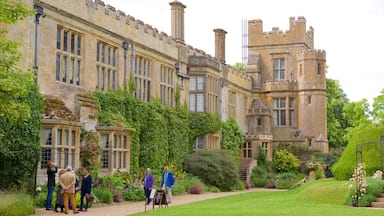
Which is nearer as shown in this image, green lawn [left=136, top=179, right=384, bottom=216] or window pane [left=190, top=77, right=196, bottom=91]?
green lawn [left=136, top=179, right=384, bottom=216]

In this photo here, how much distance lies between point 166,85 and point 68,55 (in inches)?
351

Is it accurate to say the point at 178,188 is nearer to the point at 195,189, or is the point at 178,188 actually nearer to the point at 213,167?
the point at 195,189

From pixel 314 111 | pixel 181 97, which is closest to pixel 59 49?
pixel 181 97

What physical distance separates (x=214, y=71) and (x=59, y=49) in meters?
13.6

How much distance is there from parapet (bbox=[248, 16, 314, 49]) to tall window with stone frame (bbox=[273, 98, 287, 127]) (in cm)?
462

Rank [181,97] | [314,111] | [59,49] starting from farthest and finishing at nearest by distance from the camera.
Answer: [314,111], [181,97], [59,49]

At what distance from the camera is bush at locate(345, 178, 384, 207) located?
66.3 ft

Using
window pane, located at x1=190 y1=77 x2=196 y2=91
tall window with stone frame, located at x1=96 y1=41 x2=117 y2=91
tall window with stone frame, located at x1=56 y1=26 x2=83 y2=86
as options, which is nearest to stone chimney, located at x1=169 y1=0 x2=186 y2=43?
window pane, located at x1=190 y1=77 x2=196 y2=91

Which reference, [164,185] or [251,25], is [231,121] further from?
[164,185]

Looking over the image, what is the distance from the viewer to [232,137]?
4134 centimetres

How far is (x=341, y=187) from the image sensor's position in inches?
879

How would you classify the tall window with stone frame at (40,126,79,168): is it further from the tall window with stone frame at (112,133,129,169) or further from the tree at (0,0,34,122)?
the tree at (0,0,34,122)

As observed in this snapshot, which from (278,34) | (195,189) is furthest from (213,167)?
(278,34)

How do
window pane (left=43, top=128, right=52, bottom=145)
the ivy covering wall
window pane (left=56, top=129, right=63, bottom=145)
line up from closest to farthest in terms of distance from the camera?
window pane (left=43, top=128, right=52, bottom=145) < window pane (left=56, top=129, right=63, bottom=145) < the ivy covering wall
